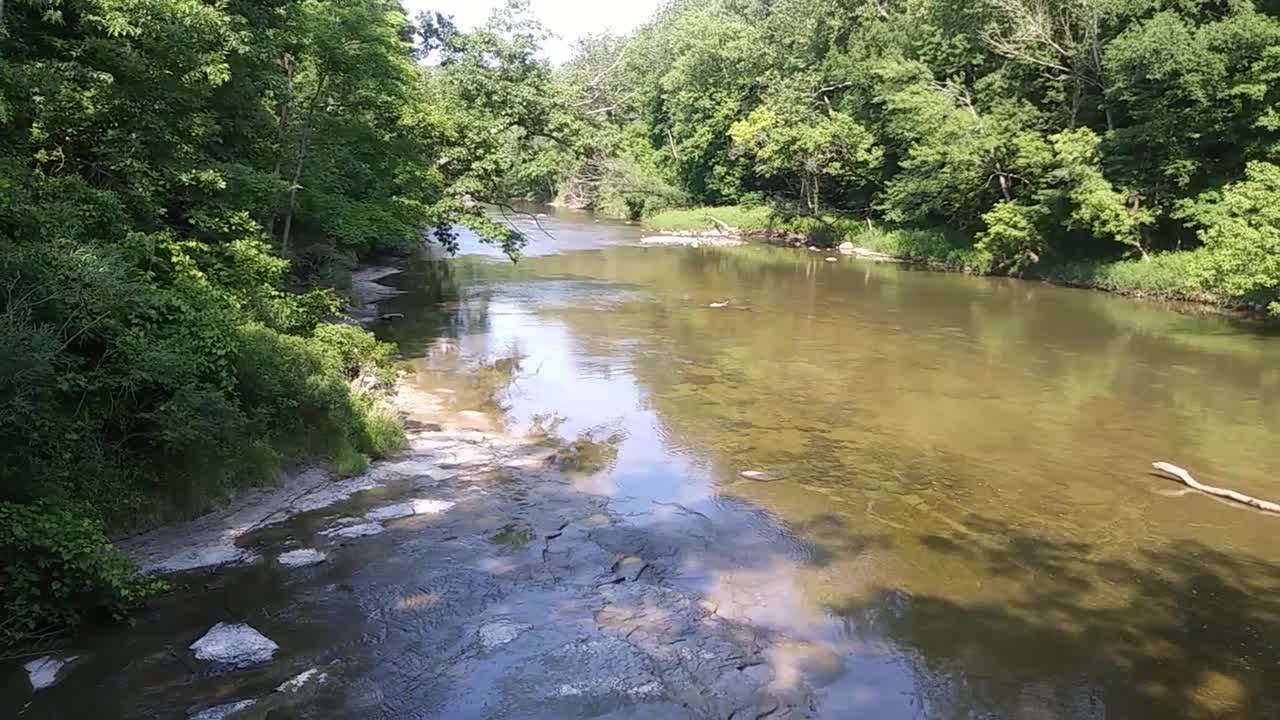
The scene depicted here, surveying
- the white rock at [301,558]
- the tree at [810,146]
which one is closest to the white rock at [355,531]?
the white rock at [301,558]

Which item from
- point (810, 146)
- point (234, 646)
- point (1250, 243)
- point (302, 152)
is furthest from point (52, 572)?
point (810, 146)

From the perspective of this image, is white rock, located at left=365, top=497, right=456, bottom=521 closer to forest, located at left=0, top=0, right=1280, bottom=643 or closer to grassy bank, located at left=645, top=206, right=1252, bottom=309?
forest, located at left=0, top=0, right=1280, bottom=643

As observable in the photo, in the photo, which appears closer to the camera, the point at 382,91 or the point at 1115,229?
the point at 382,91

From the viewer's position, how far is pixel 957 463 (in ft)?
44.2

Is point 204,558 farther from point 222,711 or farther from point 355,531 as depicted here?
point 222,711

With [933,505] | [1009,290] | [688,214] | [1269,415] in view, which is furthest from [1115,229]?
[688,214]

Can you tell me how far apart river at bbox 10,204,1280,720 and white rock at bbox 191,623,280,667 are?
0.46 m

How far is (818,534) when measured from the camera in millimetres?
10516

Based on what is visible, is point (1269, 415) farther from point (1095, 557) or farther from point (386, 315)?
point (386, 315)

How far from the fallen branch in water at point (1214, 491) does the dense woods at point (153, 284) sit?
10979mm

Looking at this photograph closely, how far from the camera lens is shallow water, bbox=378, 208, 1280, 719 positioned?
7867 millimetres

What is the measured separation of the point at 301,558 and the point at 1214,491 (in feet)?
37.8

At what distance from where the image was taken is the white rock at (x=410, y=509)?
33.3 ft

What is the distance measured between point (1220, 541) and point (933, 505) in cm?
322
